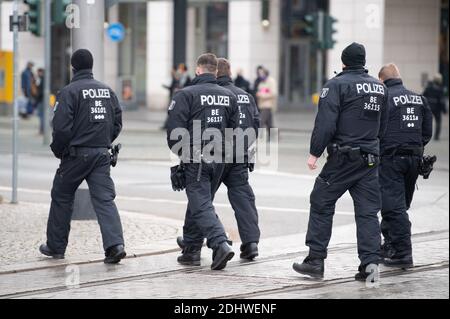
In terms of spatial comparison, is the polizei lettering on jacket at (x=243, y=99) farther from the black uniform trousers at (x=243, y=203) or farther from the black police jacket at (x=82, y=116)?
the black police jacket at (x=82, y=116)

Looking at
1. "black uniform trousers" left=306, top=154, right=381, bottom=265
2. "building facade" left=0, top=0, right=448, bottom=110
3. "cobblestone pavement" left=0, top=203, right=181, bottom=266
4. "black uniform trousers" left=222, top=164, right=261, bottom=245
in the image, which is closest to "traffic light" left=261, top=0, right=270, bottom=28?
"building facade" left=0, top=0, right=448, bottom=110

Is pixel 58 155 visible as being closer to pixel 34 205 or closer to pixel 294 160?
pixel 34 205

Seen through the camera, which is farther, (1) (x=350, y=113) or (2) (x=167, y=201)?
(2) (x=167, y=201)

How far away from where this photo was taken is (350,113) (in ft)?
31.3

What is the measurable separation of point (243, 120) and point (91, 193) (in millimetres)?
1541

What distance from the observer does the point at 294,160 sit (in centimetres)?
2216

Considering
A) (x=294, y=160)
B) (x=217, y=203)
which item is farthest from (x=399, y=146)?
(x=294, y=160)

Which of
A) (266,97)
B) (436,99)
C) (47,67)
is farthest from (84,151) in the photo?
(436,99)

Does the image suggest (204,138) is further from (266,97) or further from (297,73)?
(297,73)

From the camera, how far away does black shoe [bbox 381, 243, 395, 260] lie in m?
10.5

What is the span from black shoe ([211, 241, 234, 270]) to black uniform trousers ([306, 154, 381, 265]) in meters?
0.70

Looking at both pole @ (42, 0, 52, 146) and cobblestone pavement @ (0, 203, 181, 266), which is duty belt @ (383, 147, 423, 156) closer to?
cobblestone pavement @ (0, 203, 181, 266)

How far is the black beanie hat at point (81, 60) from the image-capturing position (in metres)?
10.5

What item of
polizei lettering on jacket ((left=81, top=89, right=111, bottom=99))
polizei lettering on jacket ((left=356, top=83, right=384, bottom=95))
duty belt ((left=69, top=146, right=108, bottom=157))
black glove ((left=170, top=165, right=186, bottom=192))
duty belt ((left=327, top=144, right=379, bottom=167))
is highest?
polizei lettering on jacket ((left=356, top=83, right=384, bottom=95))
